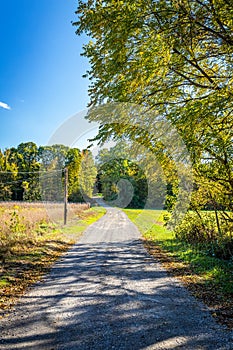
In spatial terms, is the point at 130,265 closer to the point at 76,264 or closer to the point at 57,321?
the point at 76,264

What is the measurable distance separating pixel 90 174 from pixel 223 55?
2339 centimetres

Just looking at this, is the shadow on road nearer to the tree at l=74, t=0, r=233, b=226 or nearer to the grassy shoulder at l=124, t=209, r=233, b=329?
the grassy shoulder at l=124, t=209, r=233, b=329

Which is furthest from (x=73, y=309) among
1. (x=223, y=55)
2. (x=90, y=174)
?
(x=90, y=174)

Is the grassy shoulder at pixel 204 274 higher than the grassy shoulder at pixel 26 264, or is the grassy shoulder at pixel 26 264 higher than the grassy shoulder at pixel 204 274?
the grassy shoulder at pixel 26 264

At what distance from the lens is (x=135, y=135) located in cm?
649

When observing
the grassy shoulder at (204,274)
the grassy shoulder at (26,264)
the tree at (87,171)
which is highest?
the tree at (87,171)

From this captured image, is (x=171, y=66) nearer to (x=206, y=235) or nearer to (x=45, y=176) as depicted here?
(x=206, y=235)

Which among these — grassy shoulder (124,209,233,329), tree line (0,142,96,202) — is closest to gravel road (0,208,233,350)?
grassy shoulder (124,209,233,329)

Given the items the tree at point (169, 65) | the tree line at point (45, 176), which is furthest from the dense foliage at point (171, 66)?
the tree line at point (45, 176)

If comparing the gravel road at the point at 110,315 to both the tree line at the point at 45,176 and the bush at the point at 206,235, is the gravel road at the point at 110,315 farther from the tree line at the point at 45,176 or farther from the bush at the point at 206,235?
the tree line at the point at 45,176

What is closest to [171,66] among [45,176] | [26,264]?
[26,264]

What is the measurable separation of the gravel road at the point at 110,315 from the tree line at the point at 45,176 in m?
21.7

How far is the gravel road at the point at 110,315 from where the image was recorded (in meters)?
3.21

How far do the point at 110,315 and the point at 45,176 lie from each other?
3858 cm
